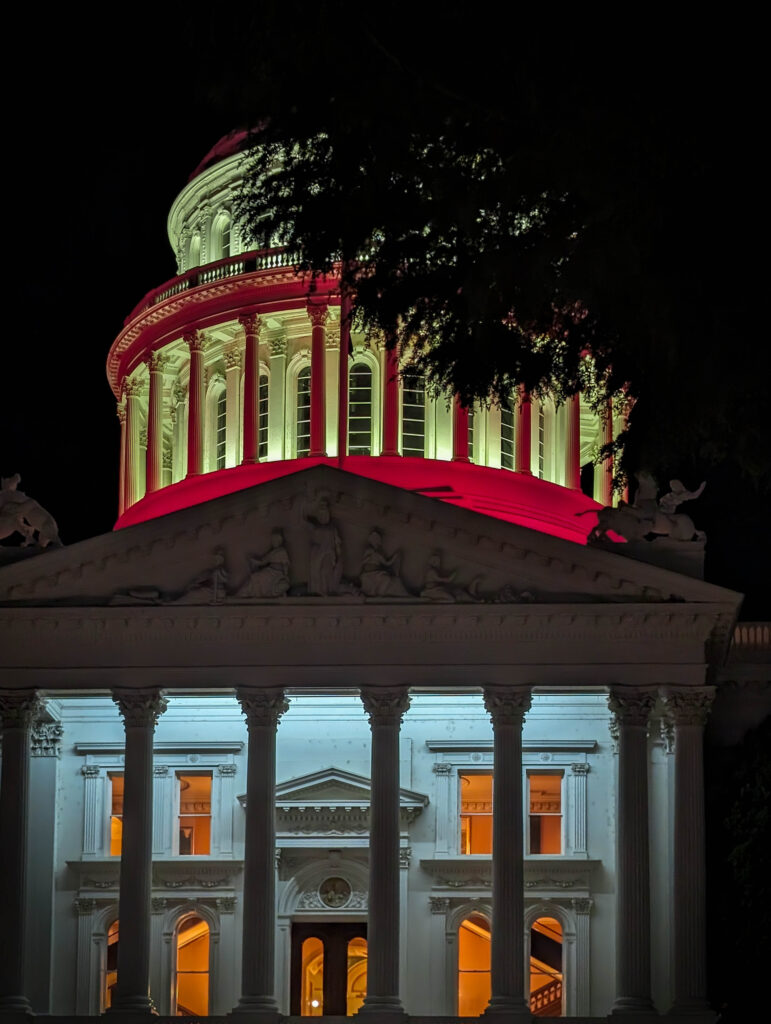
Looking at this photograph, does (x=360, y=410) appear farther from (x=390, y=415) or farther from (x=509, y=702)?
(x=509, y=702)

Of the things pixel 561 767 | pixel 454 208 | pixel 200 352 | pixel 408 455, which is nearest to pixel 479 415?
pixel 408 455

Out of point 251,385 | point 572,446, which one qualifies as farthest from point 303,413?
point 572,446

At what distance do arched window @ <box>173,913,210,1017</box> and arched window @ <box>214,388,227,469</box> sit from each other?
15162 mm

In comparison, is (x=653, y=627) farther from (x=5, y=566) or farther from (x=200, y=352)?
(x=200, y=352)

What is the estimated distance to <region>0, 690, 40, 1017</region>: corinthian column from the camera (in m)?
47.8

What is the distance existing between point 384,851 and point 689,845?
5882 millimetres

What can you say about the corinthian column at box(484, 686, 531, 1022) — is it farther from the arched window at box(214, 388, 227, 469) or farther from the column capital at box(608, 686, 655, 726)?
the arched window at box(214, 388, 227, 469)

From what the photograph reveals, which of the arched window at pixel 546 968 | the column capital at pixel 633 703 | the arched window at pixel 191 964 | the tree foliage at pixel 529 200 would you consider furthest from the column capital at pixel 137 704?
the tree foliage at pixel 529 200

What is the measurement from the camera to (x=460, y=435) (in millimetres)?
61750

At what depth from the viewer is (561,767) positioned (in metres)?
52.9

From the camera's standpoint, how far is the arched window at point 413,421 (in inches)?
2480

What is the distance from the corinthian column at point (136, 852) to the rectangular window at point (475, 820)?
7.46m

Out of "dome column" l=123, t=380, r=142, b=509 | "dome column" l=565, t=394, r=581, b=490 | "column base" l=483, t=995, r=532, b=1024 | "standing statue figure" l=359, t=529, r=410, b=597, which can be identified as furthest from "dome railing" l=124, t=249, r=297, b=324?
"column base" l=483, t=995, r=532, b=1024

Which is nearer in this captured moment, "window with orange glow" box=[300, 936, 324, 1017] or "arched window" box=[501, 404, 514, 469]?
"window with orange glow" box=[300, 936, 324, 1017]
